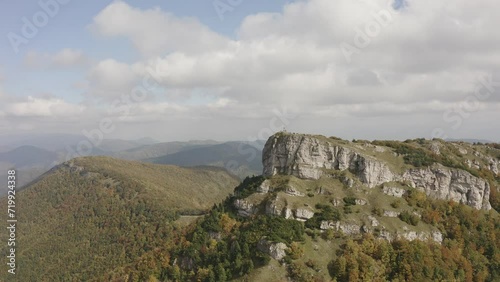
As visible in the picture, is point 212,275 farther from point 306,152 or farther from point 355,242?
point 306,152

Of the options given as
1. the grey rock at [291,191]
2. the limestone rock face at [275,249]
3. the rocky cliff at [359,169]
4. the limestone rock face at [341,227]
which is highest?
the rocky cliff at [359,169]

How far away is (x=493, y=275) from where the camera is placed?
103062 millimetres

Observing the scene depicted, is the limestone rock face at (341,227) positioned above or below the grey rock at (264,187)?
below

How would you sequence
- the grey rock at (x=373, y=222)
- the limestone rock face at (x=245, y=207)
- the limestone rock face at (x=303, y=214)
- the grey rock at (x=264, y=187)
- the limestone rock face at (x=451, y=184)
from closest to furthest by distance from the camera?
the grey rock at (x=373, y=222), the limestone rock face at (x=303, y=214), the limestone rock face at (x=245, y=207), the grey rock at (x=264, y=187), the limestone rock face at (x=451, y=184)

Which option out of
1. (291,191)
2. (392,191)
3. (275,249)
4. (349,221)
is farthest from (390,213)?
(275,249)

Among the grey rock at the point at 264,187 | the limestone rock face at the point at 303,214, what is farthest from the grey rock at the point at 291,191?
the limestone rock face at the point at 303,214

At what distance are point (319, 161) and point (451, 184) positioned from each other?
163 ft

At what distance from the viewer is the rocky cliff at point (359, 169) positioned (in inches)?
4599

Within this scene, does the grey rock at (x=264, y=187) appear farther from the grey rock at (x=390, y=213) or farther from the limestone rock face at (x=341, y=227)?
the grey rock at (x=390, y=213)

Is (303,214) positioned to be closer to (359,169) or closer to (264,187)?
(264,187)

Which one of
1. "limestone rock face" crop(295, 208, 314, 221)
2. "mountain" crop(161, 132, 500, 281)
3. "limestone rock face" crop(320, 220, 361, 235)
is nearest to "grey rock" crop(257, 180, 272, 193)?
"mountain" crop(161, 132, 500, 281)

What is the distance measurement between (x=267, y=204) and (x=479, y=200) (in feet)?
262

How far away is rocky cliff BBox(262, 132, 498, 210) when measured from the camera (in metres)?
117

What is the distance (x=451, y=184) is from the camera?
122 metres
